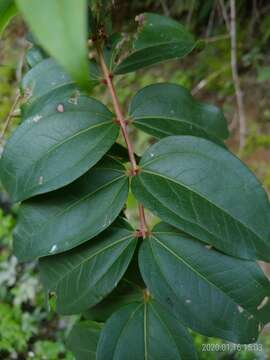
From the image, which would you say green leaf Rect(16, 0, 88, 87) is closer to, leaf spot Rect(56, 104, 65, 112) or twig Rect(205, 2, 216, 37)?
leaf spot Rect(56, 104, 65, 112)

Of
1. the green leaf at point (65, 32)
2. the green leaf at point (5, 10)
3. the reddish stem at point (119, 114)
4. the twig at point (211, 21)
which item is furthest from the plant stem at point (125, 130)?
the twig at point (211, 21)

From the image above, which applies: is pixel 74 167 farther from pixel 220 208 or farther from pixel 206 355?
pixel 206 355

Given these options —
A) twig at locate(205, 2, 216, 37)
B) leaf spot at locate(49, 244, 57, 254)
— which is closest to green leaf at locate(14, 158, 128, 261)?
leaf spot at locate(49, 244, 57, 254)

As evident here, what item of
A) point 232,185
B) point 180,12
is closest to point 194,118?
point 232,185

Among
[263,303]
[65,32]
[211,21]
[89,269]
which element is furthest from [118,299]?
[211,21]

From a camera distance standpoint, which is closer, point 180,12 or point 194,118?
point 194,118

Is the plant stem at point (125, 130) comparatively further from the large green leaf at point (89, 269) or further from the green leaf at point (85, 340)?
the green leaf at point (85, 340)

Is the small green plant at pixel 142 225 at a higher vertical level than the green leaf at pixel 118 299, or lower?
higher
